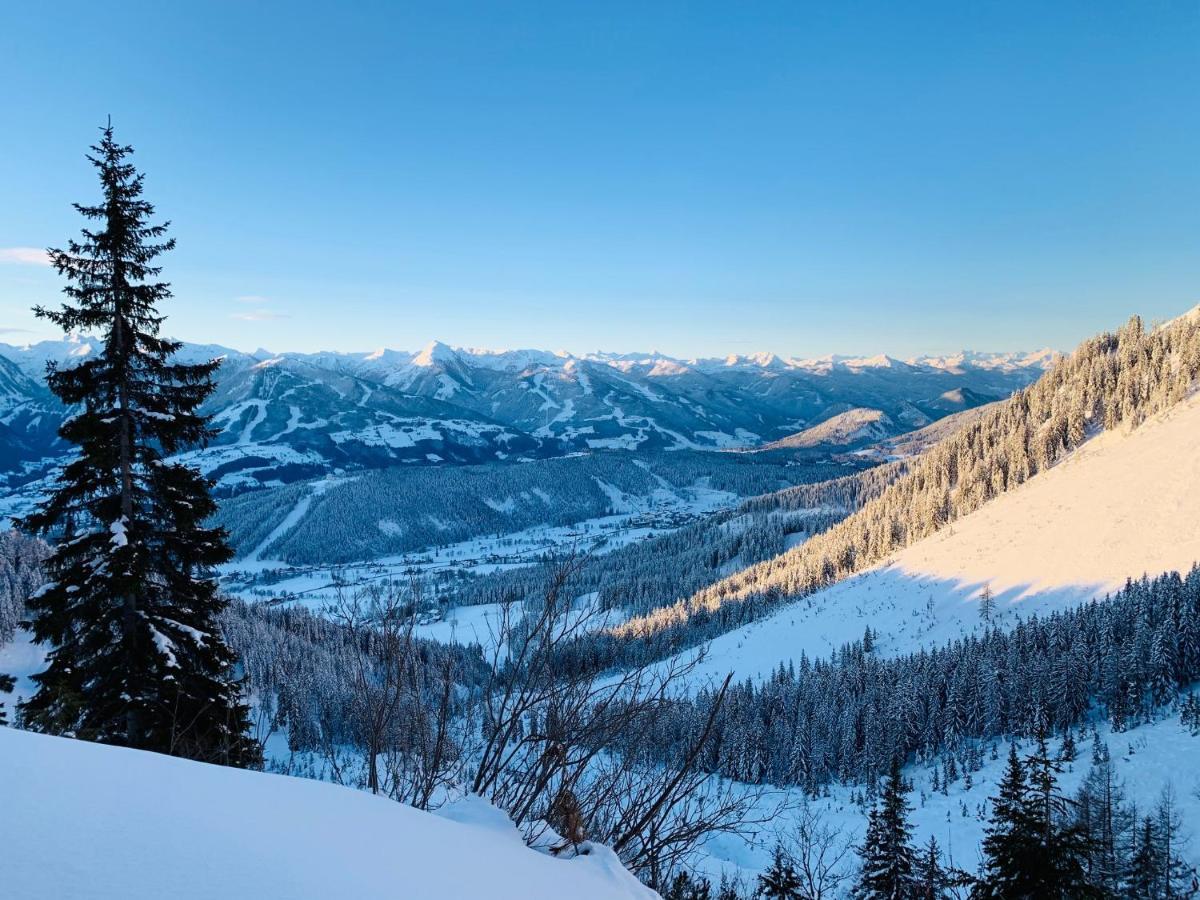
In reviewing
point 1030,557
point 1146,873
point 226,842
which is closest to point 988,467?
point 1030,557

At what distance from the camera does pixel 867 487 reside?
148 m

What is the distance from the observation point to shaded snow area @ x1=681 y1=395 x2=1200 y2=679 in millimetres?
54219

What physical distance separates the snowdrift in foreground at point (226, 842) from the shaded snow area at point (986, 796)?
2200cm

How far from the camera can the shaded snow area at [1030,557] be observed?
54.2 metres

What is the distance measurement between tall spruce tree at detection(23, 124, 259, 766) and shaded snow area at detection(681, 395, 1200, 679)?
164ft

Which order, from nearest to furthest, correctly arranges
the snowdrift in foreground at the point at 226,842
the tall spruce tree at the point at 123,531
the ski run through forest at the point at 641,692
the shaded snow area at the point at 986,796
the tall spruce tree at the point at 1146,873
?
the snowdrift in foreground at the point at 226,842
the ski run through forest at the point at 641,692
the tall spruce tree at the point at 123,531
the tall spruce tree at the point at 1146,873
the shaded snow area at the point at 986,796

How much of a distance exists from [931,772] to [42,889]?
4867cm

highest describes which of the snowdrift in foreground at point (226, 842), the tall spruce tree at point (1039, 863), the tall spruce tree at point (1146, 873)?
the snowdrift in foreground at point (226, 842)

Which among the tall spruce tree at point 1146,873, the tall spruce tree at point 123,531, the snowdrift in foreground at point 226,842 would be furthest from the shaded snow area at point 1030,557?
the snowdrift in foreground at point 226,842

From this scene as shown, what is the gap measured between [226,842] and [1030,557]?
7660 cm

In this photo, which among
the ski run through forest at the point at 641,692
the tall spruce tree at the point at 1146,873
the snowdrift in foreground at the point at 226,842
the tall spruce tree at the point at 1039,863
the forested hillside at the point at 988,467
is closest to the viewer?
the snowdrift in foreground at the point at 226,842

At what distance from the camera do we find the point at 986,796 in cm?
3209

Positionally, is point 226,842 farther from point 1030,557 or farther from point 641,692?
point 1030,557

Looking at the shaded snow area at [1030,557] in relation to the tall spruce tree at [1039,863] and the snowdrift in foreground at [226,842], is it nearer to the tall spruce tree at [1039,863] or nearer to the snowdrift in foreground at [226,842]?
the tall spruce tree at [1039,863]
